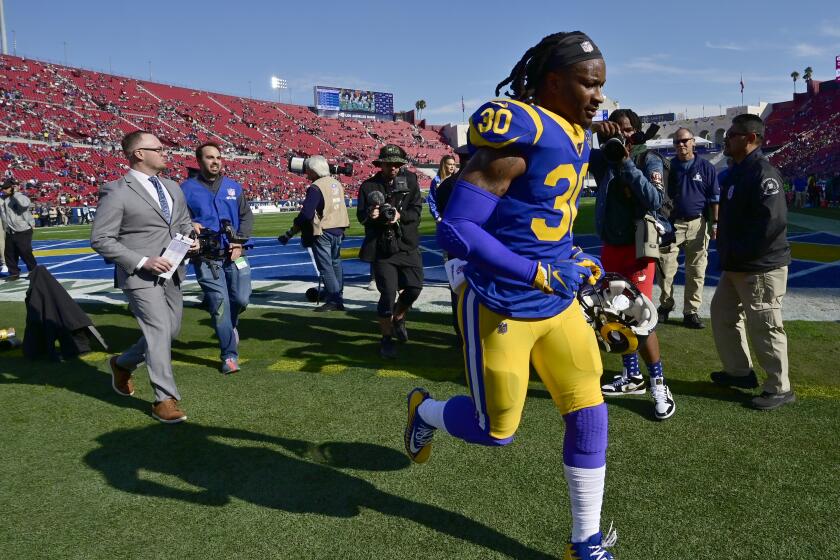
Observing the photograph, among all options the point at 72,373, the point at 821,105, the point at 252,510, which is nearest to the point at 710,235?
the point at 252,510

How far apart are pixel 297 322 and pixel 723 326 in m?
4.85

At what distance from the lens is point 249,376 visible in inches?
211

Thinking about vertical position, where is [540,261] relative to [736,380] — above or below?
above

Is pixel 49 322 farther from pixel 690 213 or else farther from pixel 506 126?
pixel 690 213

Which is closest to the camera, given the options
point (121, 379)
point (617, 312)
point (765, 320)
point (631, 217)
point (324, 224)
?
point (617, 312)

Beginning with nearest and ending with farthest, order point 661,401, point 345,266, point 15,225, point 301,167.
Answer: point 661,401 → point 301,167 → point 15,225 → point 345,266

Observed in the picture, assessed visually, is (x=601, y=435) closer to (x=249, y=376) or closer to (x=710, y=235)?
(x=249, y=376)

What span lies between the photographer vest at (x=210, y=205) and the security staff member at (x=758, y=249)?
4247 millimetres

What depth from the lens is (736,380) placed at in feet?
15.0

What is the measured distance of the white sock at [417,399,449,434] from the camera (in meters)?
2.89

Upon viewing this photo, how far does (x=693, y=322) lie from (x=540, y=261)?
500 cm

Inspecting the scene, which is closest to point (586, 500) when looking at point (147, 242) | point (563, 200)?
point (563, 200)

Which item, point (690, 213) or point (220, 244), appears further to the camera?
point (690, 213)

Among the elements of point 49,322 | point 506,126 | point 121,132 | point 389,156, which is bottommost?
point 49,322
